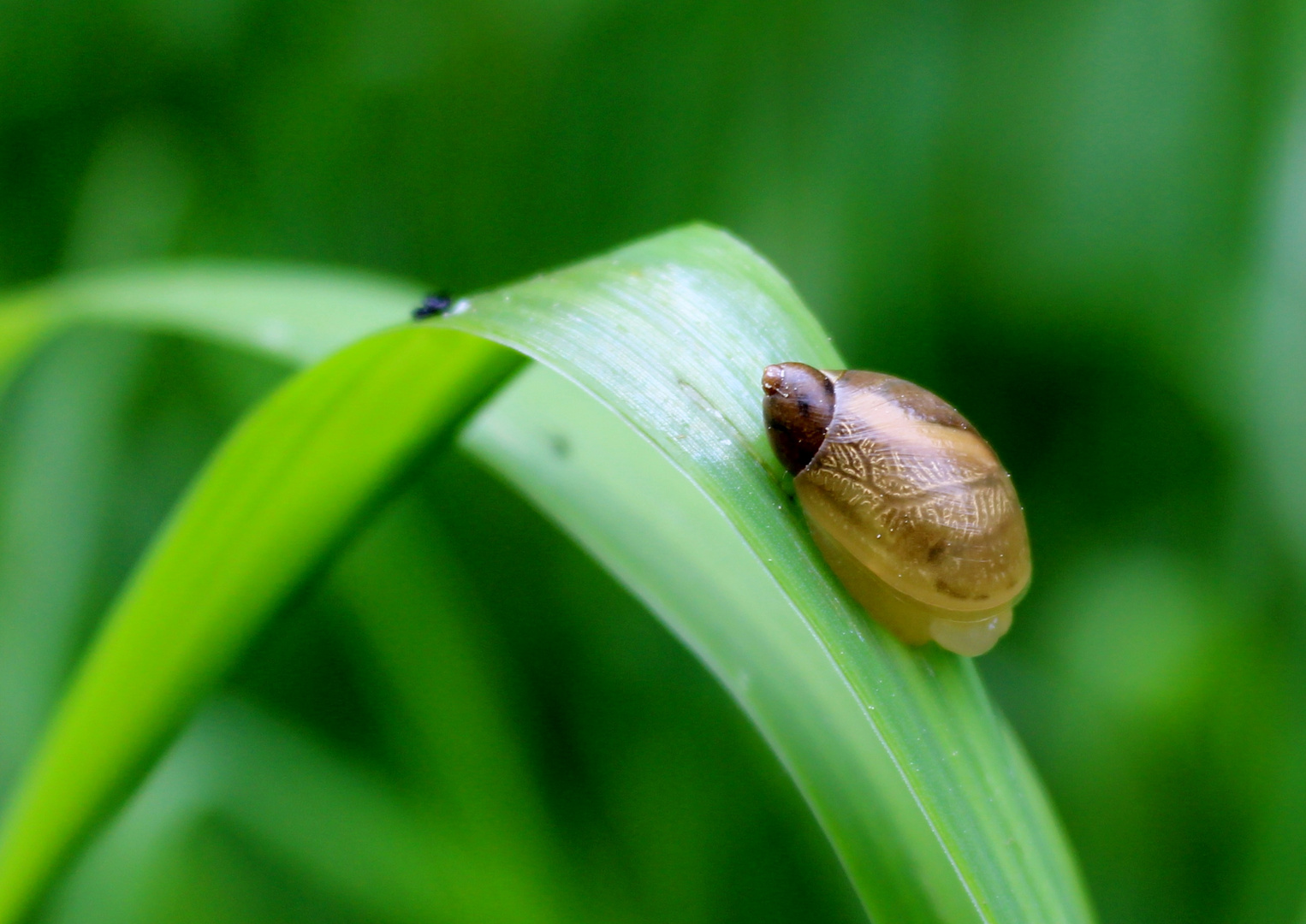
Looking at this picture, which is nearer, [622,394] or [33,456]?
[622,394]

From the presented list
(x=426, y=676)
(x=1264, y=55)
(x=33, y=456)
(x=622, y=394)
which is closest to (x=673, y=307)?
(x=622, y=394)

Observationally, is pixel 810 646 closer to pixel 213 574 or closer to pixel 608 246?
pixel 213 574

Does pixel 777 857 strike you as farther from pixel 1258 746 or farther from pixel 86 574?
pixel 86 574

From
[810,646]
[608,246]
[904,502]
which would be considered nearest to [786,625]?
[810,646]

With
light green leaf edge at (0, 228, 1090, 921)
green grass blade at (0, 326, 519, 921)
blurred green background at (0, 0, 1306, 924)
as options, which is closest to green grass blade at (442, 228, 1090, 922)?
light green leaf edge at (0, 228, 1090, 921)

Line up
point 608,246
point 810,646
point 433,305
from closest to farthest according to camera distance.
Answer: point 810,646 → point 433,305 → point 608,246

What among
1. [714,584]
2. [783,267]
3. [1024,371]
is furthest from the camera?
[1024,371]

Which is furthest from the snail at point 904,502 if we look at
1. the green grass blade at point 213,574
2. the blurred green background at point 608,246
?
the blurred green background at point 608,246

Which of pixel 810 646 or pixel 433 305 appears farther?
pixel 433 305
